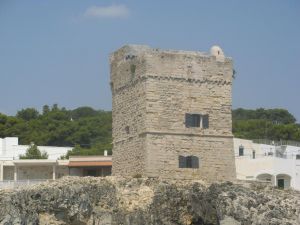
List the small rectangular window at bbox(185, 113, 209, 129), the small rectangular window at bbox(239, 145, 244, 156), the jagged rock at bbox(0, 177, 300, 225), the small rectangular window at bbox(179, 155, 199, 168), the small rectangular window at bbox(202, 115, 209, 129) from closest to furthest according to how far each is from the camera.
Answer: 1. the jagged rock at bbox(0, 177, 300, 225)
2. the small rectangular window at bbox(179, 155, 199, 168)
3. the small rectangular window at bbox(185, 113, 209, 129)
4. the small rectangular window at bbox(202, 115, 209, 129)
5. the small rectangular window at bbox(239, 145, 244, 156)

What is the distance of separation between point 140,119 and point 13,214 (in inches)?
314

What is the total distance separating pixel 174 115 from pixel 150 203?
468cm

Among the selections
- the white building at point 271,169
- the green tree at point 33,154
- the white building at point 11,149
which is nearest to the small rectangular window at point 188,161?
the white building at point 271,169

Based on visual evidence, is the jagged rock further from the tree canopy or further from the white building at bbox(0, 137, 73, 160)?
the tree canopy

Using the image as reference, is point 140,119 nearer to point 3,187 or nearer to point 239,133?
point 3,187

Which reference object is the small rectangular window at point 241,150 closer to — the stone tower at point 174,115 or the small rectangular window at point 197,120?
the stone tower at point 174,115

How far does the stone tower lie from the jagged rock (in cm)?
130

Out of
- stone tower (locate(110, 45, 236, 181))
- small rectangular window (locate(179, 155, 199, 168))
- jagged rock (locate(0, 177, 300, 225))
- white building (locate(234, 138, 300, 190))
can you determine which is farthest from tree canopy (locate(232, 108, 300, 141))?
jagged rock (locate(0, 177, 300, 225))

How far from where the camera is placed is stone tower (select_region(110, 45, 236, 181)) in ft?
132

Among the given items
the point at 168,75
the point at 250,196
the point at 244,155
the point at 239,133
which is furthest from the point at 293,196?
the point at 239,133

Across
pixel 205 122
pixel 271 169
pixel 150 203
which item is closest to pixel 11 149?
pixel 271 169

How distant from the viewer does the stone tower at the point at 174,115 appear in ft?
132

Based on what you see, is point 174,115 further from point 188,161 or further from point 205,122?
point 188,161

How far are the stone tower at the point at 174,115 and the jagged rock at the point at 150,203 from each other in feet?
4.26
